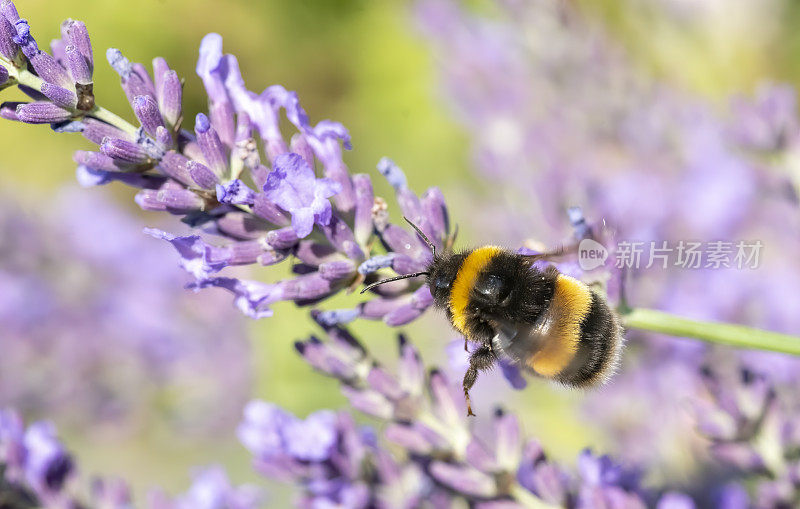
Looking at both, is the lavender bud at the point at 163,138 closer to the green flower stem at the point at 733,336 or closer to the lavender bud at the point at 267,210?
the lavender bud at the point at 267,210

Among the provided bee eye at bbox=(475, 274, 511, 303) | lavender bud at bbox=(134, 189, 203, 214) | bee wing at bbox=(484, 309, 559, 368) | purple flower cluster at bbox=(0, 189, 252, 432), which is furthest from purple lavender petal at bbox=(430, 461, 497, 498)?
purple flower cluster at bbox=(0, 189, 252, 432)

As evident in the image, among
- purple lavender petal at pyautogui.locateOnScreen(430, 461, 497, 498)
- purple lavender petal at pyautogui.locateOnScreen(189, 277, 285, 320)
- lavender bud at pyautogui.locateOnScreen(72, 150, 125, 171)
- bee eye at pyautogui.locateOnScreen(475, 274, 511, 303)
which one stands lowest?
purple lavender petal at pyautogui.locateOnScreen(430, 461, 497, 498)

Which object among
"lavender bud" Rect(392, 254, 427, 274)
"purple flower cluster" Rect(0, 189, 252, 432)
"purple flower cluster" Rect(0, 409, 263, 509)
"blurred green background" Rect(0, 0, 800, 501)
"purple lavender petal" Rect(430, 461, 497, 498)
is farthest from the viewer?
"blurred green background" Rect(0, 0, 800, 501)

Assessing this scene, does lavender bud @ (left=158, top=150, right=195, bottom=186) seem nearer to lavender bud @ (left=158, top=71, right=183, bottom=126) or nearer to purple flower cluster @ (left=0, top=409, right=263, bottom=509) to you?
lavender bud @ (left=158, top=71, right=183, bottom=126)

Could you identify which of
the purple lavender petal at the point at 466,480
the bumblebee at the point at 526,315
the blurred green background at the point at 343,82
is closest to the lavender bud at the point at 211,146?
the bumblebee at the point at 526,315

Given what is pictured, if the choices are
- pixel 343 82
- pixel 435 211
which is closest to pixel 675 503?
pixel 435 211
